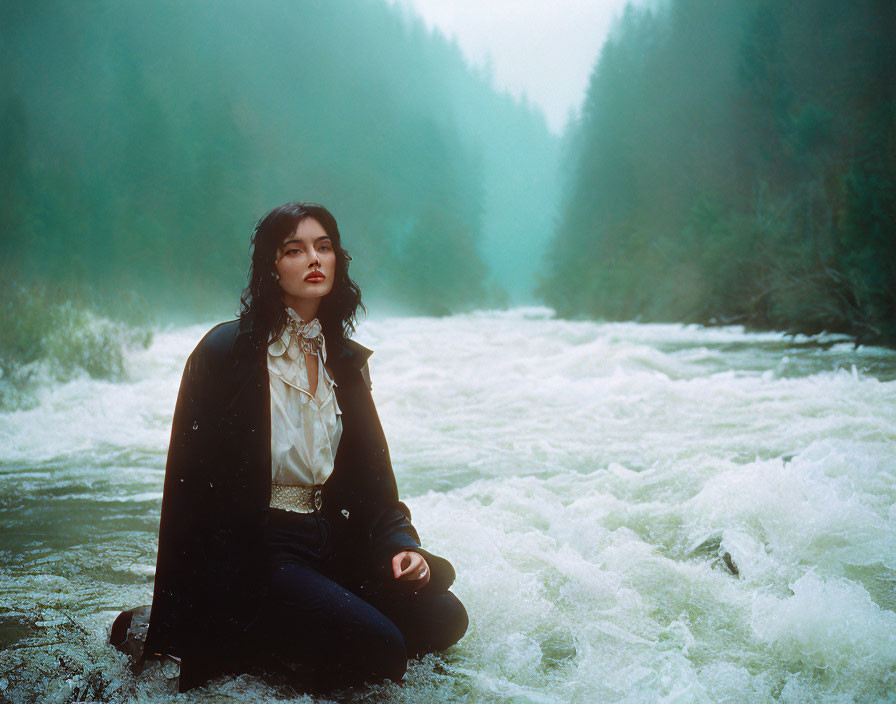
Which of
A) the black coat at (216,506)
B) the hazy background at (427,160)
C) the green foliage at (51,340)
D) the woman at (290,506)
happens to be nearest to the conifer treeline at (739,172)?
the hazy background at (427,160)

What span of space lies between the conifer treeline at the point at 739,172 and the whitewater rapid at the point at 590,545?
7.14 m

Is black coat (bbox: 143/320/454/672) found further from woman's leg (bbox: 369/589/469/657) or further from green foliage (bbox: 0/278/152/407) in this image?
green foliage (bbox: 0/278/152/407)

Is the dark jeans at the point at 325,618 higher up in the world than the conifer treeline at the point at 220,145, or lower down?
lower down

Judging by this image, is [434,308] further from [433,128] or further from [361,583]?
[361,583]

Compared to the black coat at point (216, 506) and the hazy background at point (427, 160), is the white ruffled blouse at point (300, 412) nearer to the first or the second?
the black coat at point (216, 506)

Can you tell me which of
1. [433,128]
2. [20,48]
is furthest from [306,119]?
[20,48]

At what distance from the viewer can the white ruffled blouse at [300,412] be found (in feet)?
5.37

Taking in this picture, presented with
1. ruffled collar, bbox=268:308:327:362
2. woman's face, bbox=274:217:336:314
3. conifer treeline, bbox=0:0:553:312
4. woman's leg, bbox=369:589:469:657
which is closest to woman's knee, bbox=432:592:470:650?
woman's leg, bbox=369:589:469:657

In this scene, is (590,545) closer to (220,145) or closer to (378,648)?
(378,648)

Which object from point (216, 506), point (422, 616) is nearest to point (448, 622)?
point (422, 616)

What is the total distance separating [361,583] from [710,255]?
60.5 feet

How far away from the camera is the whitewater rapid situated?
1655 millimetres

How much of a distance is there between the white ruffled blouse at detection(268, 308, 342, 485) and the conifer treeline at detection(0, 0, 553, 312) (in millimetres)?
7912

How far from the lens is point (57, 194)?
64.6ft
